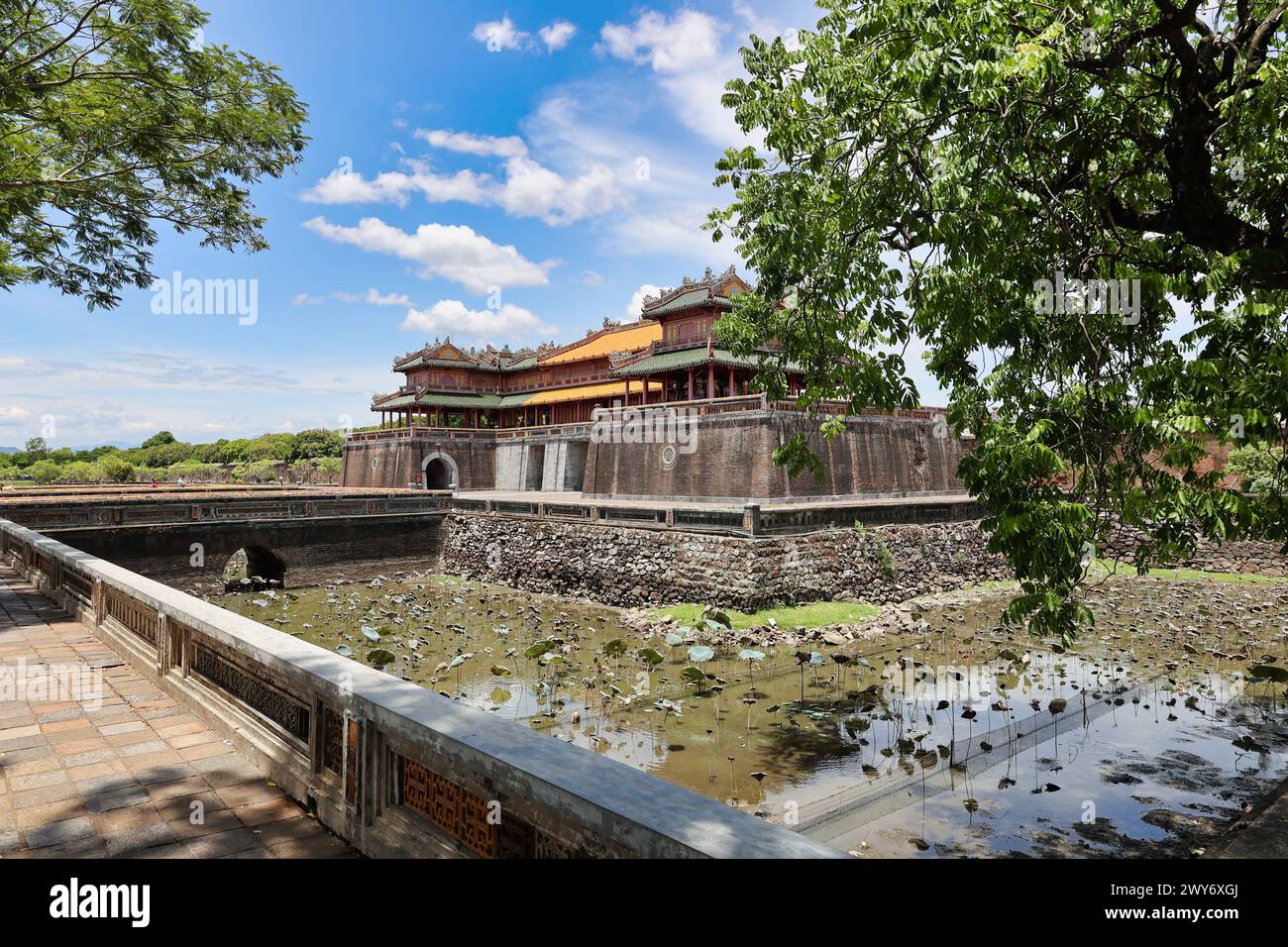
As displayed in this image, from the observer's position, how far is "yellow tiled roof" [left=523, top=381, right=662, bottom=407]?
35.5m

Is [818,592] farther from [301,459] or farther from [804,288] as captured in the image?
[301,459]

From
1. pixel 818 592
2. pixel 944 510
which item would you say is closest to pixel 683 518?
pixel 818 592

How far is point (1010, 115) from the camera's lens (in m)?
6.16

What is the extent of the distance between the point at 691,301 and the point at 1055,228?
78.5ft

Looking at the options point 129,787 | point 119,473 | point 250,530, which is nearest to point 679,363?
point 250,530

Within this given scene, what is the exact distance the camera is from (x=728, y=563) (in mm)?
19391

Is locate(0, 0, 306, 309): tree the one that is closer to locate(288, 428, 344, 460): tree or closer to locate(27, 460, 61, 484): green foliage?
locate(27, 460, 61, 484): green foliage

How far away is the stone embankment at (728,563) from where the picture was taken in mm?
19391

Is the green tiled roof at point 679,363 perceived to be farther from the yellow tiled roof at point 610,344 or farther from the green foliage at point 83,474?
the green foliage at point 83,474

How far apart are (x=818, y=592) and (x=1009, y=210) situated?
14824 millimetres

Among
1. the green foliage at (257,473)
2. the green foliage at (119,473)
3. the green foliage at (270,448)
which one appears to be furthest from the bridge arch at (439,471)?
the green foliage at (270,448)

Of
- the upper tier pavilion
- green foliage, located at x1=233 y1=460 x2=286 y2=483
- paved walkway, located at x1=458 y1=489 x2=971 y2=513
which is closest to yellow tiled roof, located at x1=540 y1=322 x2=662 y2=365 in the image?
the upper tier pavilion

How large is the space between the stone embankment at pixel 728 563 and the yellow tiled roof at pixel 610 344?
15162mm

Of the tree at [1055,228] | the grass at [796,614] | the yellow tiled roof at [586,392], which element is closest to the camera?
the tree at [1055,228]
